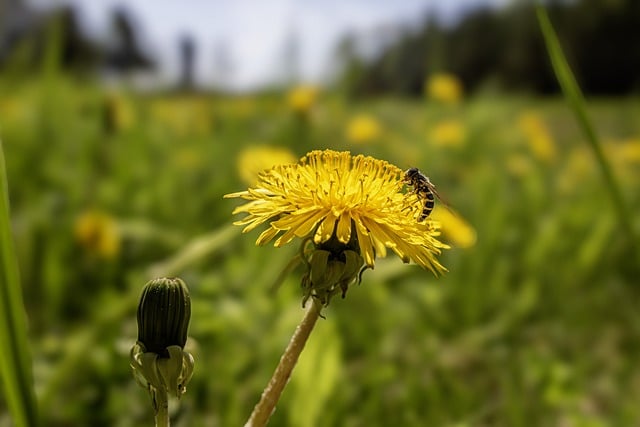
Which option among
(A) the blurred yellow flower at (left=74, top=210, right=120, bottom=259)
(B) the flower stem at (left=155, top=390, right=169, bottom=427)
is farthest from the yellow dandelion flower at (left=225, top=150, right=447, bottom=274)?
(A) the blurred yellow flower at (left=74, top=210, right=120, bottom=259)

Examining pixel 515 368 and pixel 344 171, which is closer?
pixel 344 171

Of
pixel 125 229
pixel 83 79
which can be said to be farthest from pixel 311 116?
pixel 83 79

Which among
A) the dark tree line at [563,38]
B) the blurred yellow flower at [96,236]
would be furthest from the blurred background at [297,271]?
the dark tree line at [563,38]

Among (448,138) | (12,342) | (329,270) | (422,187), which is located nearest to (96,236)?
(12,342)

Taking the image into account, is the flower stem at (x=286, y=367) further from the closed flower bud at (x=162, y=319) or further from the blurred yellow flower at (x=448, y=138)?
the blurred yellow flower at (x=448, y=138)

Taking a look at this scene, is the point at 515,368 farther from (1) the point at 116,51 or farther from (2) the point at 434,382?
(1) the point at 116,51
